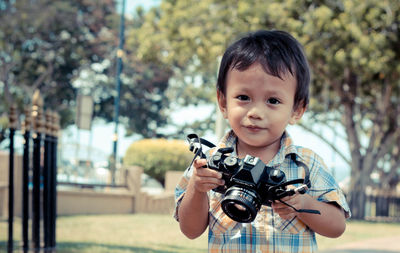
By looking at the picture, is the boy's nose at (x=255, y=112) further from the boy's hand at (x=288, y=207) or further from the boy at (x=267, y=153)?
the boy's hand at (x=288, y=207)

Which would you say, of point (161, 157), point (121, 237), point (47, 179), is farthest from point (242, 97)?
point (161, 157)

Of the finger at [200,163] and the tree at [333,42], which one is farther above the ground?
the tree at [333,42]

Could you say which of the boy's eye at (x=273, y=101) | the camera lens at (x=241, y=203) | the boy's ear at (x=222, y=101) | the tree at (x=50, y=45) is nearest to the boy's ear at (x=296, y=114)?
the boy's eye at (x=273, y=101)

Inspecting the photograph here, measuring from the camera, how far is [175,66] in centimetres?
3123

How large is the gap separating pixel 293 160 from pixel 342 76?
15308mm

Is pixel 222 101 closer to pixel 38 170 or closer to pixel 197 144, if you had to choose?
pixel 197 144

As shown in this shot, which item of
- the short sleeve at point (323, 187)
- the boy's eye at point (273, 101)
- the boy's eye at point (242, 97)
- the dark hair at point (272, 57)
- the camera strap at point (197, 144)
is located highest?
the dark hair at point (272, 57)

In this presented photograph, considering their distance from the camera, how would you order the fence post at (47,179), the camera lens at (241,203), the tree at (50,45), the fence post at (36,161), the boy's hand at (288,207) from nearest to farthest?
the camera lens at (241,203)
the boy's hand at (288,207)
the fence post at (36,161)
the fence post at (47,179)
the tree at (50,45)

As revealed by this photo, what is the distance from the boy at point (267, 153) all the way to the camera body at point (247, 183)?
0.19m

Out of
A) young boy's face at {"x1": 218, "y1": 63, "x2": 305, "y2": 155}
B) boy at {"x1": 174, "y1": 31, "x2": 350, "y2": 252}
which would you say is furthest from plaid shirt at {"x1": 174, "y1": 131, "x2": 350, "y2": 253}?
young boy's face at {"x1": 218, "y1": 63, "x2": 305, "y2": 155}

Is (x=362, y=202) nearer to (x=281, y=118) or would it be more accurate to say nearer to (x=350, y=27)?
(x=350, y=27)

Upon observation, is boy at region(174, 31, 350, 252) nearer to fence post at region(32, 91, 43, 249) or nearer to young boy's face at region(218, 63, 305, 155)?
young boy's face at region(218, 63, 305, 155)

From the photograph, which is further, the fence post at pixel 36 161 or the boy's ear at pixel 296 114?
the fence post at pixel 36 161

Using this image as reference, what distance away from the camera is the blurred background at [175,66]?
1527 cm
